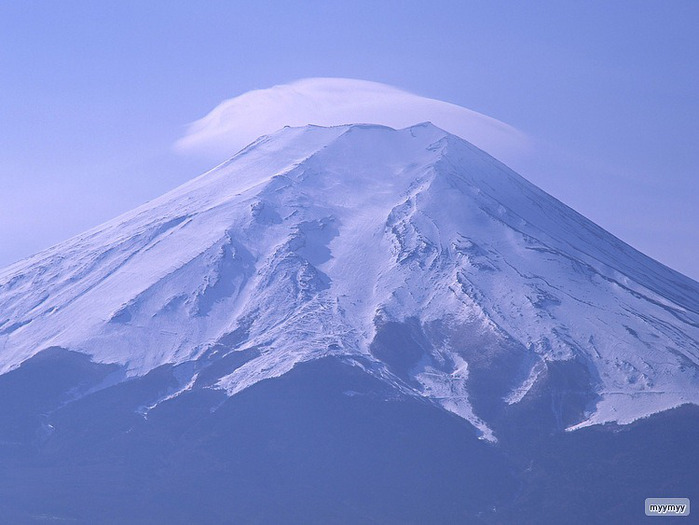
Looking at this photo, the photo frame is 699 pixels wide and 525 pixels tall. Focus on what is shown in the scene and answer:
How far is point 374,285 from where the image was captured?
318 ft

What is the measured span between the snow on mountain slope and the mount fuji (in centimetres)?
24

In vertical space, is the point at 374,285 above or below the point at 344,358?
above

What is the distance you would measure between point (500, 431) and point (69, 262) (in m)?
50.8

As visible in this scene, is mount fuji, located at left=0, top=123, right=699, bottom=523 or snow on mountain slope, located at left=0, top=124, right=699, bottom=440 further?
snow on mountain slope, located at left=0, top=124, right=699, bottom=440

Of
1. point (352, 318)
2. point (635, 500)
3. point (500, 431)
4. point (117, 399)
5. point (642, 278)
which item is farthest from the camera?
point (642, 278)

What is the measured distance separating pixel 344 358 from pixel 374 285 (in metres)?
12.2

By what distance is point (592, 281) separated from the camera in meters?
98.4

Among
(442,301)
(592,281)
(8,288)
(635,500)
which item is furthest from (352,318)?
(8,288)

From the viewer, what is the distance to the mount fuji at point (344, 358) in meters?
75.5

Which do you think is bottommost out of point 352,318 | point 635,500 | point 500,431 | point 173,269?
point 635,500

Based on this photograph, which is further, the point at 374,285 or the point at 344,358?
the point at 374,285

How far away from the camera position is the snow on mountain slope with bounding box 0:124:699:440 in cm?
8644

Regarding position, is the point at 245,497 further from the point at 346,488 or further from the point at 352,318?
the point at 352,318

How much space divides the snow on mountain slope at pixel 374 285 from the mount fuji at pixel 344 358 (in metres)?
0.24
